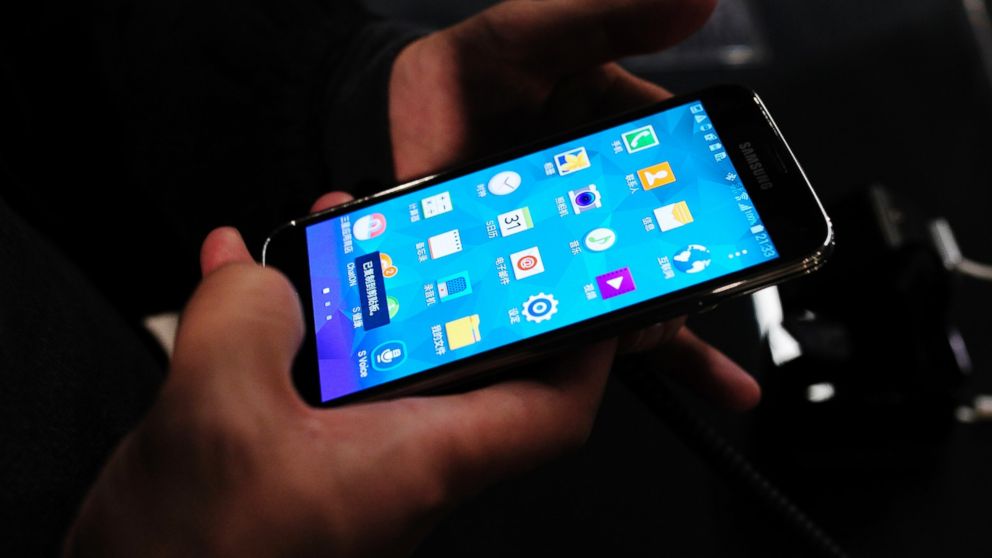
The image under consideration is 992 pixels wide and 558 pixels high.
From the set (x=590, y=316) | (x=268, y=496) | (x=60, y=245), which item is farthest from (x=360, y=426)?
(x=60, y=245)

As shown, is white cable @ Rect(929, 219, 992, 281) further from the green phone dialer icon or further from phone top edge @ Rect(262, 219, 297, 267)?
phone top edge @ Rect(262, 219, 297, 267)

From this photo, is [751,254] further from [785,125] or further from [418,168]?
[785,125]

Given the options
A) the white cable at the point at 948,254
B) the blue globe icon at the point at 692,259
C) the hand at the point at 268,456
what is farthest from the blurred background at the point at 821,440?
the hand at the point at 268,456

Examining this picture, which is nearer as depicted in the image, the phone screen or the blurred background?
the phone screen

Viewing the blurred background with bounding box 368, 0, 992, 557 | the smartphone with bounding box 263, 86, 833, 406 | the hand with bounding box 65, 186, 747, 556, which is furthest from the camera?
the blurred background with bounding box 368, 0, 992, 557

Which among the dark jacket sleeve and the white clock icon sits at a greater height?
the dark jacket sleeve

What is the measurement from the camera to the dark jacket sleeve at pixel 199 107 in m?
0.60

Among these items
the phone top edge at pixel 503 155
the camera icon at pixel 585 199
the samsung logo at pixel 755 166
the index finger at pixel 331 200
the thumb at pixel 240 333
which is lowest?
the samsung logo at pixel 755 166

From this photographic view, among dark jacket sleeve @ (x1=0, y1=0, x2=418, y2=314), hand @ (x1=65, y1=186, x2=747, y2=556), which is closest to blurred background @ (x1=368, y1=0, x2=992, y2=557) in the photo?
hand @ (x1=65, y1=186, x2=747, y2=556)

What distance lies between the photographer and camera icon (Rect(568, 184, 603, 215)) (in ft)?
1.48

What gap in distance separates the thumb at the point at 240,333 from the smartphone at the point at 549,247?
0.11 m

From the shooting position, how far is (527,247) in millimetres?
443

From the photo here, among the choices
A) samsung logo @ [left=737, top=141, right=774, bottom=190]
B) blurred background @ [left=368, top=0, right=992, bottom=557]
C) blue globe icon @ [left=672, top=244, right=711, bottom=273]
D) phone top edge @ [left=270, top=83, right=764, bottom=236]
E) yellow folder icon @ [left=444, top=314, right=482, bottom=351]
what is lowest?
blurred background @ [left=368, top=0, right=992, bottom=557]

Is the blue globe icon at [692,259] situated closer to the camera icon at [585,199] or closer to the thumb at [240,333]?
the camera icon at [585,199]
